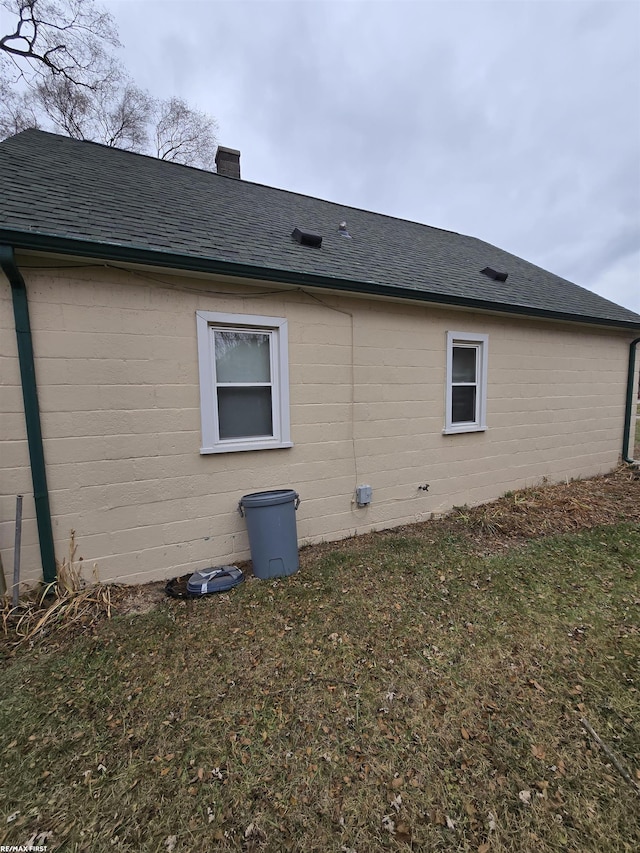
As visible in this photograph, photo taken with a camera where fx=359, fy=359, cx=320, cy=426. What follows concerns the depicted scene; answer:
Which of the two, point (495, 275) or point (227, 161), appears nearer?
point (495, 275)

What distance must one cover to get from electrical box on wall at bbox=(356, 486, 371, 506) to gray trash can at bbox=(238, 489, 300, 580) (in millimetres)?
1222

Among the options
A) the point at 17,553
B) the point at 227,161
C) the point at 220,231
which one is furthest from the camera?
the point at 227,161

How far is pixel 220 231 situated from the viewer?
4367 mm

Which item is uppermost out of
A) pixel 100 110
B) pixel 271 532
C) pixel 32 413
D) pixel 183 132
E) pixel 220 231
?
pixel 183 132

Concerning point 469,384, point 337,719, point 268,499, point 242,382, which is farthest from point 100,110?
point 337,719

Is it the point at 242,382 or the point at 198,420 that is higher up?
the point at 242,382

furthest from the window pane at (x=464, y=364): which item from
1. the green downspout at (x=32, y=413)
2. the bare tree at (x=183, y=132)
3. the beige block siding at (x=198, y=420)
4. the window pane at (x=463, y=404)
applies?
the bare tree at (x=183, y=132)

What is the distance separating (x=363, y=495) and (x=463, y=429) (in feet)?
6.73

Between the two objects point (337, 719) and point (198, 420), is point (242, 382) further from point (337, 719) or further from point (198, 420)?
Result: point (337, 719)

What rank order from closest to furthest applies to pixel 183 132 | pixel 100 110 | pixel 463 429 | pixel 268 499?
pixel 268 499 → pixel 463 429 → pixel 100 110 → pixel 183 132

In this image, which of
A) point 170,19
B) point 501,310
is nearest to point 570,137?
point 501,310

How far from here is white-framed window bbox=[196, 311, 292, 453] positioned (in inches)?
151

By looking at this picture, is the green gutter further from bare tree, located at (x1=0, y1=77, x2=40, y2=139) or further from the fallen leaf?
bare tree, located at (x1=0, y1=77, x2=40, y2=139)

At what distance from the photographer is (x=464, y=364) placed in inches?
227
